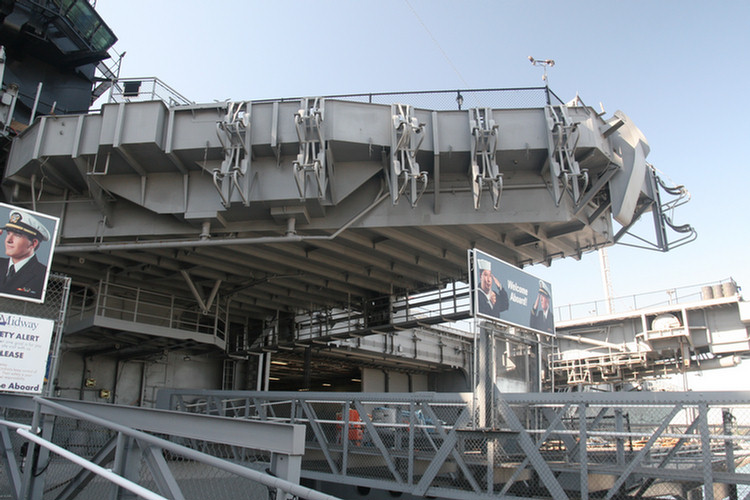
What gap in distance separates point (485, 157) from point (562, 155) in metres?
2.01

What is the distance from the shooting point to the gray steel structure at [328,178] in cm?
1445

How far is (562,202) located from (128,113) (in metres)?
11.9

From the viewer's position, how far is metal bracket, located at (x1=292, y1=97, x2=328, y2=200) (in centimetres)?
1392

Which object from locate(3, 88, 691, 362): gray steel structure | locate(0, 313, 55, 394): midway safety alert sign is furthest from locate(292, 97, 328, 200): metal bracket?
locate(0, 313, 55, 394): midway safety alert sign

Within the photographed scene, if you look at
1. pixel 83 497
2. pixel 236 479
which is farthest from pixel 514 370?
pixel 83 497

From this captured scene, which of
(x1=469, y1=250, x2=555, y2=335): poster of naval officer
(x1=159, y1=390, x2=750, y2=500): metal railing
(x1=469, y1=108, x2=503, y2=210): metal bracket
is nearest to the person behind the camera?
(x1=159, y1=390, x2=750, y2=500): metal railing

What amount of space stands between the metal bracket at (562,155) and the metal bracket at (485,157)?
1424 mm

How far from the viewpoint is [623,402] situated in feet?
27.7

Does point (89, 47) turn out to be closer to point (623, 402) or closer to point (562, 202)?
point (562, 202)

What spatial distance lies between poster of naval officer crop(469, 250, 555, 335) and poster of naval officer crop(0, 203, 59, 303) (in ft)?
25.4

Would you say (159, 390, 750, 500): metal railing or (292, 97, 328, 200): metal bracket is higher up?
(292, 97, 328, 200): metal bracket

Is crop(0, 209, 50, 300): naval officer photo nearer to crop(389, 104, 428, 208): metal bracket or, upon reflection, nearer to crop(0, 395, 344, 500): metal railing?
crop(0, 395, 344, 500): metal railing

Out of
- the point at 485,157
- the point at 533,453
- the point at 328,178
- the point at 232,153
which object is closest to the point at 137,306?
the point at 232,153

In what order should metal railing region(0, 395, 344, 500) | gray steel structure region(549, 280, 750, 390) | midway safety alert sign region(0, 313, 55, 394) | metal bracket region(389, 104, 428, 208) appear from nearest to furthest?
metal railing region(0, 395, 344, 500) < midway safety alert sign region(0, 313, 55, 394) < metal bracket region(389, 104, 428, 208) < gray steel structure region(549, 280, 750, 390)
